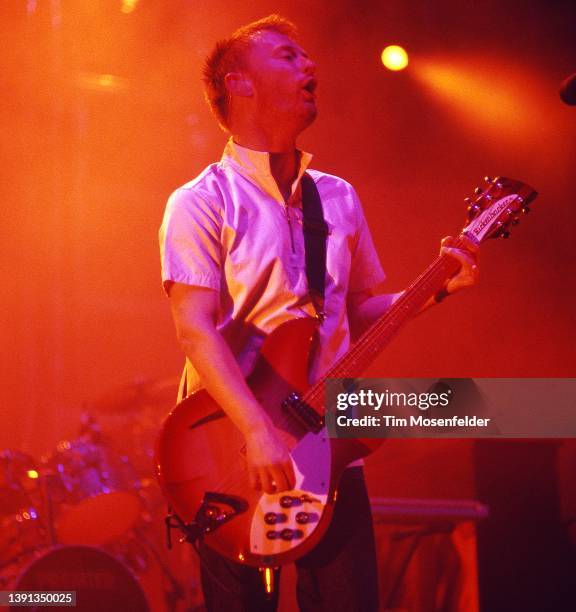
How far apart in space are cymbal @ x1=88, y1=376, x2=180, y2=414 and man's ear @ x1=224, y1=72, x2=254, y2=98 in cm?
230

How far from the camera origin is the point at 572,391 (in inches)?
176

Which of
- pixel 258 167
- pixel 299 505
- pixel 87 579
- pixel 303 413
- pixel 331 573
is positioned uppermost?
pixel 258 167

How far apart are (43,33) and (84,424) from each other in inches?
98.2

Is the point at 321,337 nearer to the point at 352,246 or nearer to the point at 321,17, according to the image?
the point at 352,246

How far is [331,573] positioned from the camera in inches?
71.2

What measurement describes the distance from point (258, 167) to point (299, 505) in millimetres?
1042

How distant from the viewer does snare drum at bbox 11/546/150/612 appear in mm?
3379

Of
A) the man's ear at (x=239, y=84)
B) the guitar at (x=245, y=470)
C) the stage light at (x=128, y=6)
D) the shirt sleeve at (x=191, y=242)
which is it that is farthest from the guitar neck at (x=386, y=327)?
the stage light at (x=128, y=6)

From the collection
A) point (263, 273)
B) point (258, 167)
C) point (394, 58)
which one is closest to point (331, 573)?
point (263, 273)

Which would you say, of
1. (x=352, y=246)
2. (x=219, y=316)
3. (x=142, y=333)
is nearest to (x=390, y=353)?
(x=142, y=333)

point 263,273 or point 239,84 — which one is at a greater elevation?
point 239,84

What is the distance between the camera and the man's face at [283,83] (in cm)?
235

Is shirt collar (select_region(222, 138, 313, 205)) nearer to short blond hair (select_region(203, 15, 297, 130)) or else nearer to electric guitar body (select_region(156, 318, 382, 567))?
short blond hair (select_region(203, 15, 297, 130))

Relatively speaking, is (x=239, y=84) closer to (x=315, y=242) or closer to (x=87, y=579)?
(x=315, y=242)
